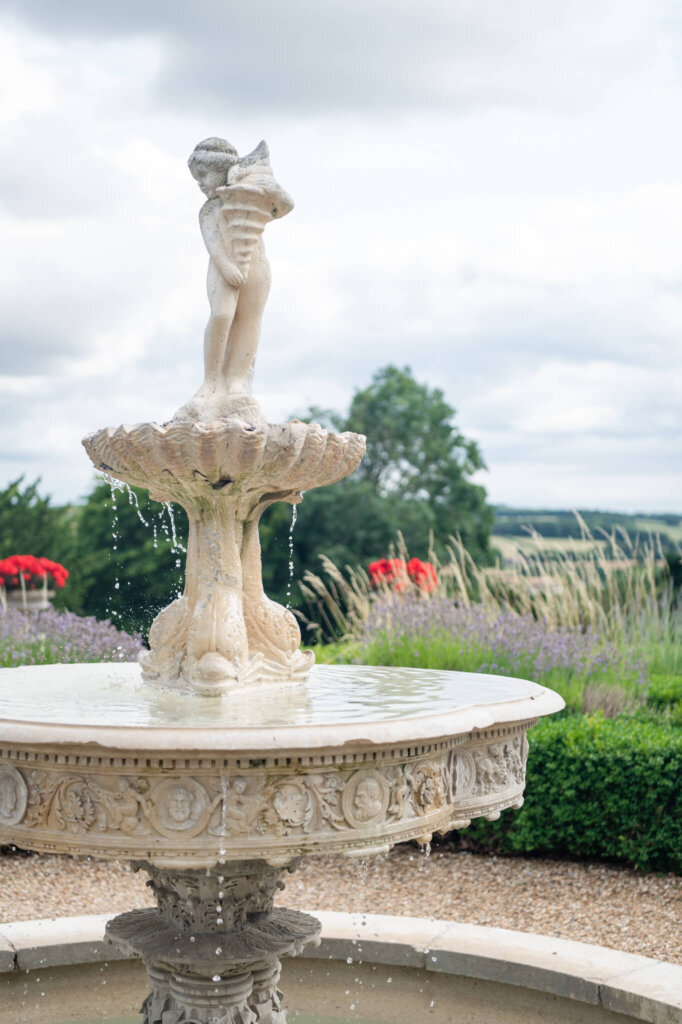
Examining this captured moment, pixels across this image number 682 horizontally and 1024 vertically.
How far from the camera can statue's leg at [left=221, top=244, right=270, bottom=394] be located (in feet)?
15.0

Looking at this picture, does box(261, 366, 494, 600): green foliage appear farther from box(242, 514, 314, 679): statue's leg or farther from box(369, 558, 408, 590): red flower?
box(242, 514, 314, 679): statue's leg

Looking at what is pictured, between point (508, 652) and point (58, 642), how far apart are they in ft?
11.7

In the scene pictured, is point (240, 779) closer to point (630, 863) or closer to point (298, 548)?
point (630, 863)

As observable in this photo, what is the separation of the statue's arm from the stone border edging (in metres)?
3.01

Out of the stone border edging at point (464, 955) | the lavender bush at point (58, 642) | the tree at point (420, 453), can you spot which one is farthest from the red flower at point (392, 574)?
the tree at point (420, 453)

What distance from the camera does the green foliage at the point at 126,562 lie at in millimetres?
18969

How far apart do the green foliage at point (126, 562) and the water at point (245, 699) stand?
13.3m

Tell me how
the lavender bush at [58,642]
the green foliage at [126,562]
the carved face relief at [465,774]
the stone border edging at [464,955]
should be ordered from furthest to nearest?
the green foliage at [126,562], the lavender bush at [58,642], the stone border edging at [464,955], the carved face relief at [465,774]

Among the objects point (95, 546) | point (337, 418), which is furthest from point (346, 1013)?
point (337, 418)

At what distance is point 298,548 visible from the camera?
2500 cm

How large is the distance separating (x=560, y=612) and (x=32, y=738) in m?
7.83

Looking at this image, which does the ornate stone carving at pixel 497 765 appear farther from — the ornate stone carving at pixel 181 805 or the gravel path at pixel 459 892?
the gravel path at pixel 459 892

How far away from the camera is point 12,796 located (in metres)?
3.35

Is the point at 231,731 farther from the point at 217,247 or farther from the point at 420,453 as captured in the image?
the point at 420,453
